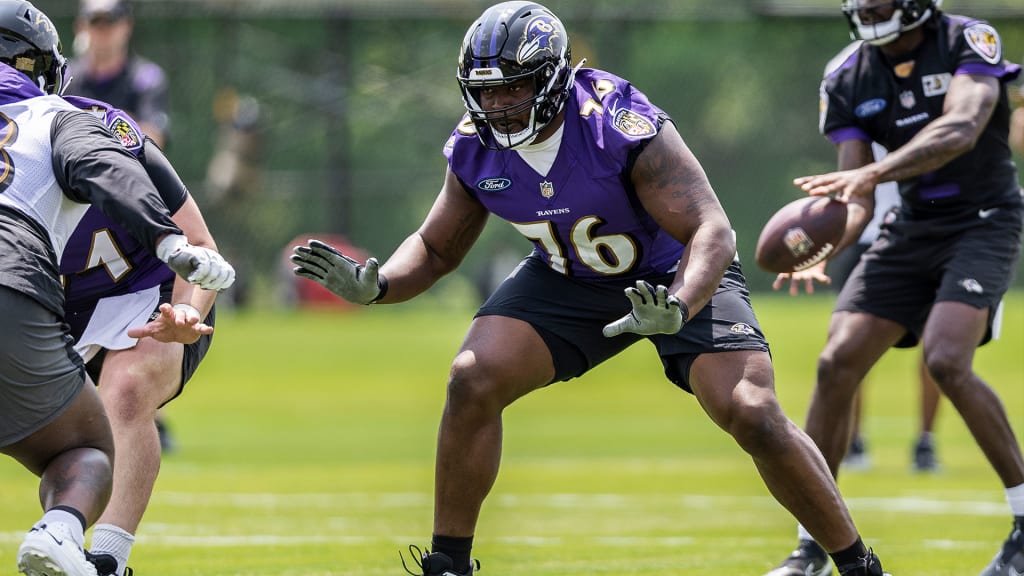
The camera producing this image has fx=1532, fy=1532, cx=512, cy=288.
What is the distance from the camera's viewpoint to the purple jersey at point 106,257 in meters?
5.21

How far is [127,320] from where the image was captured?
5.39 meters

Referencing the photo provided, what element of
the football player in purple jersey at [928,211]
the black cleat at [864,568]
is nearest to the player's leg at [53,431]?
the black cleat at [864,568]

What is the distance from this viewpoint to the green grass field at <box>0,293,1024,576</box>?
702 centimetres

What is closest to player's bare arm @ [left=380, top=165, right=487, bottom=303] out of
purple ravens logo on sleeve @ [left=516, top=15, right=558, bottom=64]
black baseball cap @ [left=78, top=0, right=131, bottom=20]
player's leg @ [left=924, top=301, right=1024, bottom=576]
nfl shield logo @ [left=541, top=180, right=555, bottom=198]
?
nfl shield logo @ [left=541, top=180, right=555, bottom=198]

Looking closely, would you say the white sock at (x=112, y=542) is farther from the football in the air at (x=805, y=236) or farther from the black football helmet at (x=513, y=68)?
the football in the air at (x=805, y=236)

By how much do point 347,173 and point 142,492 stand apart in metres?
15.8

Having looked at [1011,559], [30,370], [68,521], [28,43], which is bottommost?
[1011,559]

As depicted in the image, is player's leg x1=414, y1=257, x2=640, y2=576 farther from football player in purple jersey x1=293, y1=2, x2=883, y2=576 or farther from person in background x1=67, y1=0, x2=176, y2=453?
person in background x1=67, y1=0, x2=176, y2=453

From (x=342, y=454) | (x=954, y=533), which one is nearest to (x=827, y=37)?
(x=342, y=454)

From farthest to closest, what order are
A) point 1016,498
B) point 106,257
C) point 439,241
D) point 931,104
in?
point 931,104
point 1016,498
point 439,241
point 106,257

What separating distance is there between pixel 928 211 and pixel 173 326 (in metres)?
3.61

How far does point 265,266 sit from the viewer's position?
72.0 ft

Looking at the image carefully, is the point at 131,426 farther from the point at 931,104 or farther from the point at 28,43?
the point at 931,104

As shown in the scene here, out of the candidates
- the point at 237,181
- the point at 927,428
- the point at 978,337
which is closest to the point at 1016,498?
the point at 978,337
